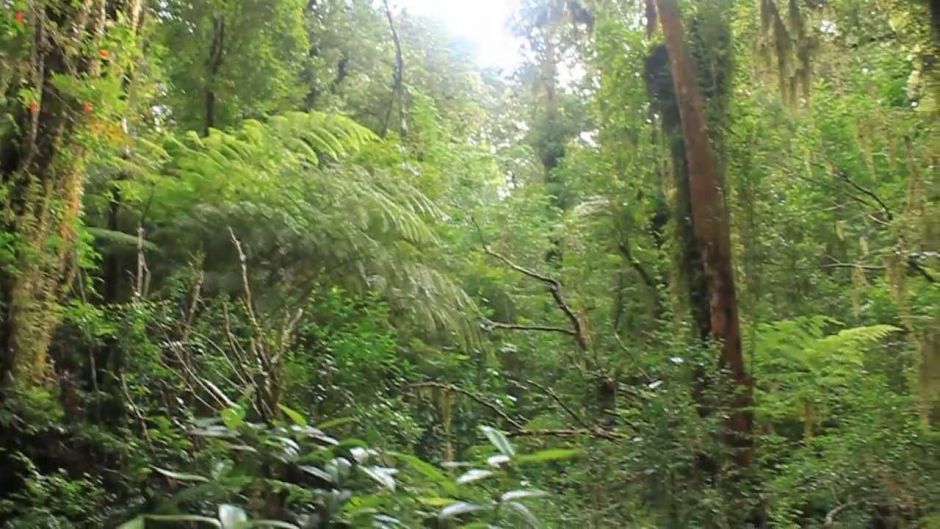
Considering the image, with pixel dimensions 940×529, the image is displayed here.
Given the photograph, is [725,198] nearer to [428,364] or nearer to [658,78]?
[658,78]

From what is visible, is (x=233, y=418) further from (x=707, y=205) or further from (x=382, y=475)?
(x=707, y=205)

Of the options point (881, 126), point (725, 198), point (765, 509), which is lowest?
point (765, 509)

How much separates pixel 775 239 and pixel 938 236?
3.69m

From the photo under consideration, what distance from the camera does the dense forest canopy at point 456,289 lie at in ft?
13.2

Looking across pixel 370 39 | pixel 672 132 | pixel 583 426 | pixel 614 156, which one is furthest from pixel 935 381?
pixel 370 39

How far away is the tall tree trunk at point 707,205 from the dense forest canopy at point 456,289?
0.02 meters

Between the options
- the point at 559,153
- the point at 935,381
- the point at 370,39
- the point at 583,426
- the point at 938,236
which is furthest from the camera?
the point at 559,153

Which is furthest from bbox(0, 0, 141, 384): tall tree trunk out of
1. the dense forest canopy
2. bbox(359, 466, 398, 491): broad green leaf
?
bbox(359, 466, 398, 491): broad green leaf

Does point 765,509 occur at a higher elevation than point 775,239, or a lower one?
lower

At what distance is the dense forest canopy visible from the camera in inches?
158

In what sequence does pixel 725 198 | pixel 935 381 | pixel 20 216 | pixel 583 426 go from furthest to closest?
pixel 725 198 < pixel 583 426 < pixel 20 216 < pixel 935 381

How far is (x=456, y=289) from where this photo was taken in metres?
7.33

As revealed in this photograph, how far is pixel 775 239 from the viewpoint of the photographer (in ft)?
22.4

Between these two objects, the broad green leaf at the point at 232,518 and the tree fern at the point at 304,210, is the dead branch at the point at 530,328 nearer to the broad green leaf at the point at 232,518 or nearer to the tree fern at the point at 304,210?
the tree fern at the point at 304,210
